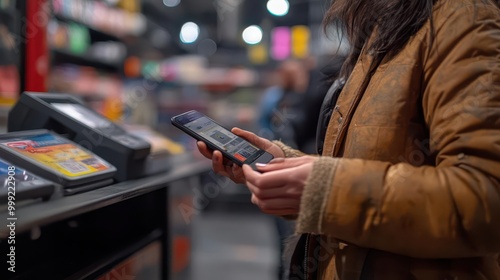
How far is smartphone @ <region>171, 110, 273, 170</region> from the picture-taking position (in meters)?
1.02

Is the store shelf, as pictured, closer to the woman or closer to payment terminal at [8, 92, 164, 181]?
payment terminal at [8, 92, 164, 181]

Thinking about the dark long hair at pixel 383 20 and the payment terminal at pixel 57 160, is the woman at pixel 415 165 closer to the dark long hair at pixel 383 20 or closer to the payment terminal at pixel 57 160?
the dark long hair at pixel 383 20

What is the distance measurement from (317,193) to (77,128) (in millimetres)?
855

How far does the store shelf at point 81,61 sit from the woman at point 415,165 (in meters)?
3.88

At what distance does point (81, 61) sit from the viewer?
5.03m

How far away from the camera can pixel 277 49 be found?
7188 millimetres

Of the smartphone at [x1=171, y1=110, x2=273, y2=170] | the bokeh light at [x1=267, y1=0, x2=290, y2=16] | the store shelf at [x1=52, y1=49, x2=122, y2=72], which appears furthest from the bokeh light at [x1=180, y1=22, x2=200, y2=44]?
the smartphone at [x1=171, y1=110, x2=273, y2=170]

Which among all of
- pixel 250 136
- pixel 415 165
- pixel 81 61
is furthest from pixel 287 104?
pixel 81 61

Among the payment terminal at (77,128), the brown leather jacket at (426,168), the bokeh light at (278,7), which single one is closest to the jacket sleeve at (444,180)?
the brown leather jacket at (426,168)

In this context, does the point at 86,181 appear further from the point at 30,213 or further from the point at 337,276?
the point at 337,276

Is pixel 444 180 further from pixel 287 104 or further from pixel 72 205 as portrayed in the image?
pixel 287 104

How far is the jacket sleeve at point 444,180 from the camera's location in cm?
72

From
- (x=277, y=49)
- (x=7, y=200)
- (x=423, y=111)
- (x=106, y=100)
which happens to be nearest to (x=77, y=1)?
A: (x=106, y=100)

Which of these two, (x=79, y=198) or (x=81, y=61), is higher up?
(x=79, y=198)
